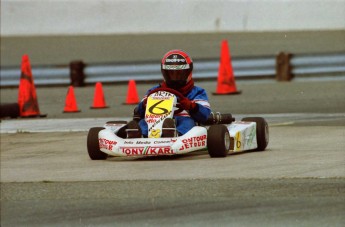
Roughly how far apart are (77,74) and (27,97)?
519 cm

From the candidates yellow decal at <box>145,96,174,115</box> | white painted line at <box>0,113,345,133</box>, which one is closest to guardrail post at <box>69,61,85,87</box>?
white painted line at <box>0,113,345,133</box>

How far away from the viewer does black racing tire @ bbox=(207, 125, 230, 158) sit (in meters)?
11.7

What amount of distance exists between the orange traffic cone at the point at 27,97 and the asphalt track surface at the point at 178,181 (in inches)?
41.6

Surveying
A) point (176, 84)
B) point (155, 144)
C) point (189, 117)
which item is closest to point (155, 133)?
point (155, 144)

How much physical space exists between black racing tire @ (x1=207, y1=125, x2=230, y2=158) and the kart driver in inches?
15.2

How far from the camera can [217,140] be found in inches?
Answer: 460

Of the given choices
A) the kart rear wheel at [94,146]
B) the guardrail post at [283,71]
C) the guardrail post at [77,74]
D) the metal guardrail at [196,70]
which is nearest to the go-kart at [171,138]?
the kart rear wheel at [94,146]

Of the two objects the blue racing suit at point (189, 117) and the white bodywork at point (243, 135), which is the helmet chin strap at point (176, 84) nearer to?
the blue racing suit at point (189, 117)

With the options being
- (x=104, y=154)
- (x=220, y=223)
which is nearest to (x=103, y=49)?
(x=104, y=154)

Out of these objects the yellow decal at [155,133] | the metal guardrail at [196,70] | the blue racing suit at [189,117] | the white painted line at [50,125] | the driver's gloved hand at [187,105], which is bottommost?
the white painted line at [50,125]

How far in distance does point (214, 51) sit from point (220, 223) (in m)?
21.4

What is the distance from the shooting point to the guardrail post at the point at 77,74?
22844 mm

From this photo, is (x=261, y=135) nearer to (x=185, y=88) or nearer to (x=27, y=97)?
(x=185, y=88)

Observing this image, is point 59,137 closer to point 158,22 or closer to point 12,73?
point 12,73
